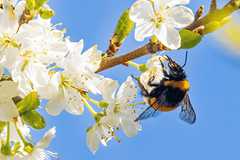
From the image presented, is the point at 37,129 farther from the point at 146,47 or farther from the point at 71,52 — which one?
the point at 146,47

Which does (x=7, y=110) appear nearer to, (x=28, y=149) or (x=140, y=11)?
(x=28, y=149)

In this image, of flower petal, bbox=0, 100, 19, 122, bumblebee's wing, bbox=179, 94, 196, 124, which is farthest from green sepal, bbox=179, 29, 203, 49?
flower petal, bbox=0, 100, 19, 122

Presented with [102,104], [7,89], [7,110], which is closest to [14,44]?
[7,89]

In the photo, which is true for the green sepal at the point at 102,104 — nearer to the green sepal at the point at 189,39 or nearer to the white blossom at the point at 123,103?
the white blossom at the point at 123,103

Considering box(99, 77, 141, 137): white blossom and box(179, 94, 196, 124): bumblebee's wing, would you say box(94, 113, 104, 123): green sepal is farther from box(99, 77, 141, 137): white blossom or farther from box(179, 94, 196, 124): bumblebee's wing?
box(179, 94, 196, 124): bumblebee's wing

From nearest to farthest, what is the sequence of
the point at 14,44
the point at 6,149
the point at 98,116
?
Result: the point at 14,44, the point at 6,149, the point at 98,116

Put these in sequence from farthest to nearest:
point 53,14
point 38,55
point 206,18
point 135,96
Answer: point 135,96 < point 53,14 < point 38,55 < point 206,18

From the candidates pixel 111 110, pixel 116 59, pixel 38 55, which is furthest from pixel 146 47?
pixel 38 55
